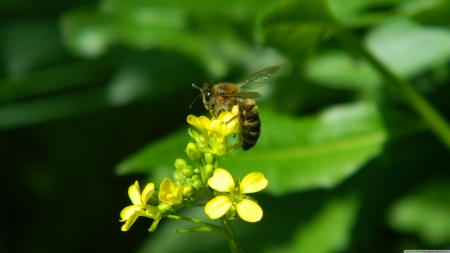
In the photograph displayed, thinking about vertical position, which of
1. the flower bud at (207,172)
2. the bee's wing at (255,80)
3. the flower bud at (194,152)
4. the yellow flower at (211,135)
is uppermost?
the bee's wing at (255,80)

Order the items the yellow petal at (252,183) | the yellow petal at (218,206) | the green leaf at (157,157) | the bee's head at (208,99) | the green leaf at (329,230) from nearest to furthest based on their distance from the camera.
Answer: the yellow petal at (218,206) → the yellow petal at (252,183) → the bee's head at (208,99) → the green leaf at (157,157) → the green leaf at (329,230)

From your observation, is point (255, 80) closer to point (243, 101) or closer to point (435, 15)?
point (243, 101)

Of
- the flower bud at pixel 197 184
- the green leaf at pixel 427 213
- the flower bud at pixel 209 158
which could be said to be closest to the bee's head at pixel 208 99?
the flower bud at pixel 209 158

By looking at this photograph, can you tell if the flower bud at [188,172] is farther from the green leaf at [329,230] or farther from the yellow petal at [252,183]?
the green leaf at [329,230]

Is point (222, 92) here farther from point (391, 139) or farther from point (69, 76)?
point (69, 76)

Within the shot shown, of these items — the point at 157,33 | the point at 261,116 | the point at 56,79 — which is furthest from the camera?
the point at 56,79

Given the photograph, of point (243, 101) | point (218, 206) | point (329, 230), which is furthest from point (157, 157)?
point (218, 206)

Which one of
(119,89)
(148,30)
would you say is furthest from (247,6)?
(119,89)
